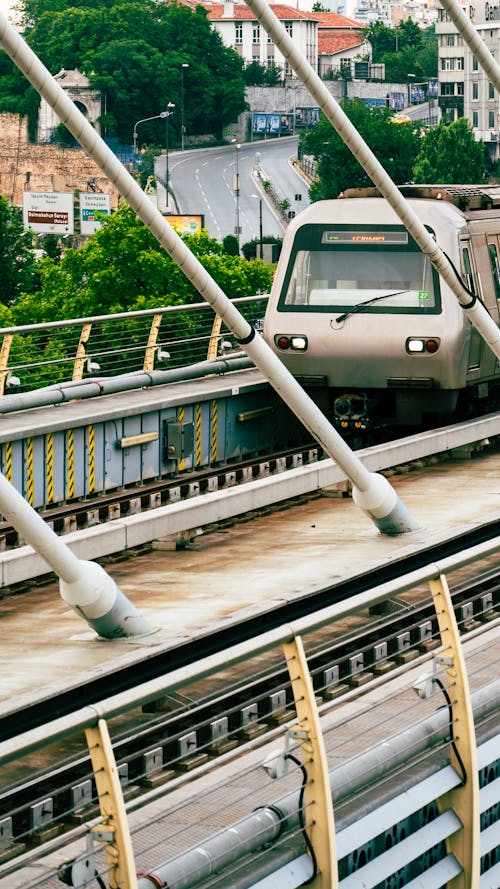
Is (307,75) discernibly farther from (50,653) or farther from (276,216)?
(276,216)

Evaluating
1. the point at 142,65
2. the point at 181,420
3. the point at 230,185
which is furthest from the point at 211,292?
the point at 142,65

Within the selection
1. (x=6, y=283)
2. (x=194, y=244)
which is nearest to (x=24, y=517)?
(x=194, y=244)

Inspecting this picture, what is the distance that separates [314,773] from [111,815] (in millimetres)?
1109

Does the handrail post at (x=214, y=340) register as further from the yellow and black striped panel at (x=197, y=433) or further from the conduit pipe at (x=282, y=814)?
the conduit pipe at (x=282, y=814)

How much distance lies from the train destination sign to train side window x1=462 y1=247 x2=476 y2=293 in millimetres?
723

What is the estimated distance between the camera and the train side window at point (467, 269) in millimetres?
20062

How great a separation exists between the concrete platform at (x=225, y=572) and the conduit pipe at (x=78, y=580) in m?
0.13

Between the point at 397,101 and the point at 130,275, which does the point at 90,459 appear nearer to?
the point at 130,275

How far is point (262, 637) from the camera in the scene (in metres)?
6.86

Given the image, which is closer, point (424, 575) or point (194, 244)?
point (424, 575)

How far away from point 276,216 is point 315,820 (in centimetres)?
12433

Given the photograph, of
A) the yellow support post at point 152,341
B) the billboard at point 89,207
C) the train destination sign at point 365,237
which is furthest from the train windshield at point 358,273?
the billboard at point 89,207

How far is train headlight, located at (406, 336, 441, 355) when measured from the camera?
19453 millimetres

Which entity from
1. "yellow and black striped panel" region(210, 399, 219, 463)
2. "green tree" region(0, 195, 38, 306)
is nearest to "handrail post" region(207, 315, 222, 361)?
"yellow and black striped panel" region(210, 399, 219, 463)
